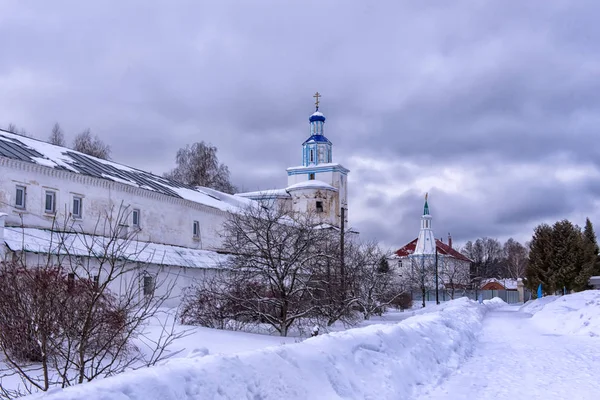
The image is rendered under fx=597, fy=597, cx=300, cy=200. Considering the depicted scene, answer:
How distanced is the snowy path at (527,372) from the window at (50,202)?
766 inches

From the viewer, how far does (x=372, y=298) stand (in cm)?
3550

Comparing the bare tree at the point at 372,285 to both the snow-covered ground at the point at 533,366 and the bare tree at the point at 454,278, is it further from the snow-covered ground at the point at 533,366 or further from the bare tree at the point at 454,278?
the bare tree at the point at 454,278

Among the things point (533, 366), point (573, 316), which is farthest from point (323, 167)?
point (533, 366)

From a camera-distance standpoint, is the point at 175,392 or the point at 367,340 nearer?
the point at 175,392

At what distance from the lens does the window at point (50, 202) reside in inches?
1057

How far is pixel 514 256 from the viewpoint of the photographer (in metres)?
124

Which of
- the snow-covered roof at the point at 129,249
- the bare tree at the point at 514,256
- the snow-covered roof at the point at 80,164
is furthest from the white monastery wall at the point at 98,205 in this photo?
the bare tree at the point at 514,256

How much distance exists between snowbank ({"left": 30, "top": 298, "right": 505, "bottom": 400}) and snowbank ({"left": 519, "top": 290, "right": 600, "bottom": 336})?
10.9m

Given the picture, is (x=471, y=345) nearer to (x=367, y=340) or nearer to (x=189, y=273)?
(x=367, y=340)

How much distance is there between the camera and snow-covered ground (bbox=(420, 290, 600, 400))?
9.30 metres

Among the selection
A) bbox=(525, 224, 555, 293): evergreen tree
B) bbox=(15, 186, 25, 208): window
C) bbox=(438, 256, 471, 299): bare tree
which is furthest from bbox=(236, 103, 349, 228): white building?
bbox=(15, 186, 25, 208): window

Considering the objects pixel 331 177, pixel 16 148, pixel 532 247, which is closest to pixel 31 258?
pixel 16 148

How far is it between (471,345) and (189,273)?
1854 centimetres

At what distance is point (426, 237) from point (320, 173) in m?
26.0
